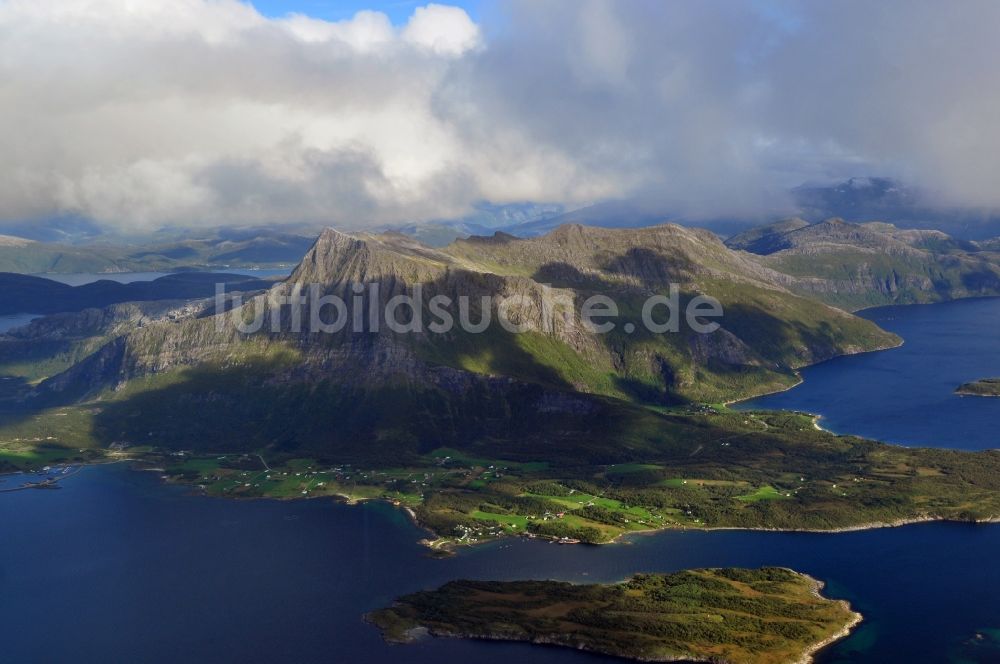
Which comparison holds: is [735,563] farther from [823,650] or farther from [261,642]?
[261,642]

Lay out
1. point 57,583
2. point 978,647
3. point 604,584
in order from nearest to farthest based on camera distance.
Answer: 1. point 978,647
2. point 604,584
3. point 57,583

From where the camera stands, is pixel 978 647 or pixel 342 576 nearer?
pixel 978 647

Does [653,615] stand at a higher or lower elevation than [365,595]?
higher

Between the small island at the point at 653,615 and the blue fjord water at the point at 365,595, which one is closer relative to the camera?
the small island at the point at 653,615

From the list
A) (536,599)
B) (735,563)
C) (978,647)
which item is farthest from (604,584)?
(978,647)

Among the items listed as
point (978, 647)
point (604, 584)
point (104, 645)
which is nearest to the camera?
point (978, 647)

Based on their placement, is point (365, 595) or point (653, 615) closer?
point (653, 615)

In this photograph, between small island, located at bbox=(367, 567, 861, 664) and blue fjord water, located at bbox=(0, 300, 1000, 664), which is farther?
blue fjord water, located at bbox=(0, 300, 1000, 664)

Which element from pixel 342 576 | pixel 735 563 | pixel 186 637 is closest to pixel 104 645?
pixel 186 637
